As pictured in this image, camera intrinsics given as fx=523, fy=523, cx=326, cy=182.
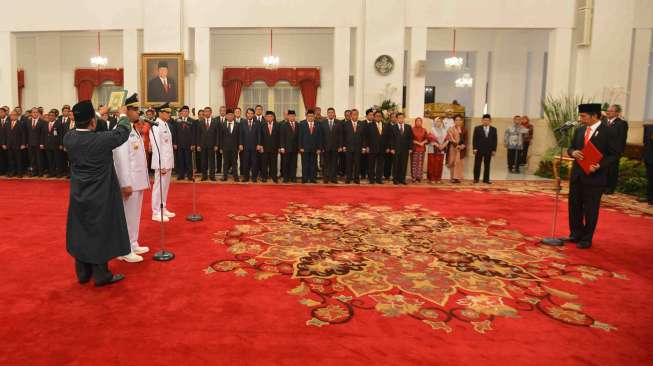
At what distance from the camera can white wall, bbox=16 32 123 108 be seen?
1855cm

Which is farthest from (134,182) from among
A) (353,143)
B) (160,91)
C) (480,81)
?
(480,81)

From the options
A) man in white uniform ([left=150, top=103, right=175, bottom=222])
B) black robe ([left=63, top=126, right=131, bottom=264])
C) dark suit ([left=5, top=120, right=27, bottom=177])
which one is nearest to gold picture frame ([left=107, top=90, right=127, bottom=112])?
black robe ([left=63, top=126, right=131, bottom=264])

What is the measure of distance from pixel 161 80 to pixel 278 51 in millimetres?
6435

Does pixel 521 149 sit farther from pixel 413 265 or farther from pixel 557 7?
pixel 413 265

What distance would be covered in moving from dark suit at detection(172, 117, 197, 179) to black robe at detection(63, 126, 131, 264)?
634 cm

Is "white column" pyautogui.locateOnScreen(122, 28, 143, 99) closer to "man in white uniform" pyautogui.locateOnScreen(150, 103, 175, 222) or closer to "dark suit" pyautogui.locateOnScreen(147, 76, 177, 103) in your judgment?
"dark suit" pyautogui.locateOnScreen(147, 76, 177, 103)

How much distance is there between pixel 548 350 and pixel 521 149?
36.6ft

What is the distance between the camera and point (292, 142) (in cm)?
1021

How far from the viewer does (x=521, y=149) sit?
13.4m

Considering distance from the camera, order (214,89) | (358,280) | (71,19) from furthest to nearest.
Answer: (214,89)
(71,19)
(358,280)

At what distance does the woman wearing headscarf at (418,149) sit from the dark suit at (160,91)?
5.89 metres

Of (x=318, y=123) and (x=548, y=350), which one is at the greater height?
(x=318, y=123)

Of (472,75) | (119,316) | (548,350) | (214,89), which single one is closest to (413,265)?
(548,350)

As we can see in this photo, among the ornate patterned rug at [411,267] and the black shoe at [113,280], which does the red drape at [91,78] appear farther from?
the black shoe at [113,280]
